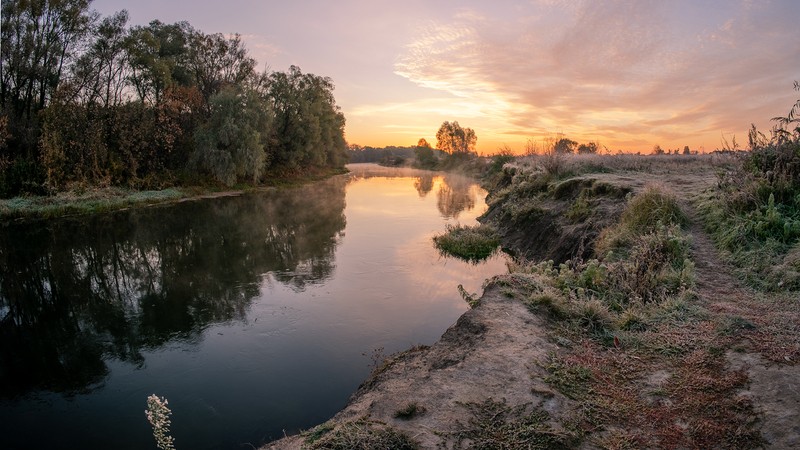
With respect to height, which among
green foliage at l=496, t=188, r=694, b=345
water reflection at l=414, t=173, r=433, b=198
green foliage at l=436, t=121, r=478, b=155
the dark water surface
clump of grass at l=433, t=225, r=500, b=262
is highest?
green foliage at l=436, t=121, r=478, b=155

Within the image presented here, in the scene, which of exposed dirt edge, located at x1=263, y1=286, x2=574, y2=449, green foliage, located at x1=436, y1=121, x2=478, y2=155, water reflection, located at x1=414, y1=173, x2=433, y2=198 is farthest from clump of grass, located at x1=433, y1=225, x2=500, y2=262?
green foliage, located at x1=436, y1=121, x2=478, y2=155

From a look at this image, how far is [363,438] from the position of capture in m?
3.84

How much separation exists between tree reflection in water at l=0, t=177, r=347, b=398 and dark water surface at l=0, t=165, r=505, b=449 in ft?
0.15

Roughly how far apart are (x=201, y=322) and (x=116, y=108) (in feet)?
92.1

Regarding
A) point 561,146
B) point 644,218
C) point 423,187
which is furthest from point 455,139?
point 644,218

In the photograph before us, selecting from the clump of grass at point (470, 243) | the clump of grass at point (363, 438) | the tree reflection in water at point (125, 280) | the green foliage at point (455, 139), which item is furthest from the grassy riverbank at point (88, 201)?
the green foliage at point (455, 139)

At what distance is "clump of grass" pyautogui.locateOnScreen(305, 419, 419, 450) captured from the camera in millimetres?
3766

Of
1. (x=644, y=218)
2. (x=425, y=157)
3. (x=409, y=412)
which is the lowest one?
(x=409, y=412)

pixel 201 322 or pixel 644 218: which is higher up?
pixel 644 218

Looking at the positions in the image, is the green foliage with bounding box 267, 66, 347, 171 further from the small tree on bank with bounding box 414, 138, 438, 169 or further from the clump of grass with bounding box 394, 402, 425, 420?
the small tree on bank with bounding box 414, 138, 438, 169

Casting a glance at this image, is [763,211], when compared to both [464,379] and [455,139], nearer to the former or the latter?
[464,379]

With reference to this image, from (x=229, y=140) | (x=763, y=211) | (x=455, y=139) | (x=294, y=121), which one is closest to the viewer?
(x=763, y=211)

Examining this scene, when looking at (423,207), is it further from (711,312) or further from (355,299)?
(711,312)

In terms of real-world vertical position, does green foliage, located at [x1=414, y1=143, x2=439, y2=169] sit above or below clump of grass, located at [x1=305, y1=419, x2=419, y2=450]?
above
